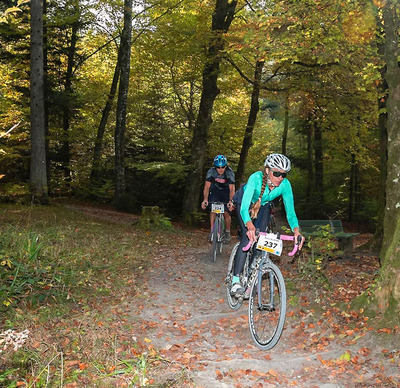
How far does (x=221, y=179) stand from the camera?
29.9 ft

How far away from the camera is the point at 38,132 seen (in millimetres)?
14516

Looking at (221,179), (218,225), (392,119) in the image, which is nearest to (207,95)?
(221,179)

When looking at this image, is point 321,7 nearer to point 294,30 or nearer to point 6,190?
point 294,30

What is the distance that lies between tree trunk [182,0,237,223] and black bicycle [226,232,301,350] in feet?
36.7

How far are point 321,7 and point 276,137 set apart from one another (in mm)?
27478

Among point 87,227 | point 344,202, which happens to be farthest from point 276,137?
point 87,227

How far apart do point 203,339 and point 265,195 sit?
80.1 inches

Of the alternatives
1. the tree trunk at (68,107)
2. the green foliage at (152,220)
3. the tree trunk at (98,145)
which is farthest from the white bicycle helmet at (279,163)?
the tree trunk at (98,145)

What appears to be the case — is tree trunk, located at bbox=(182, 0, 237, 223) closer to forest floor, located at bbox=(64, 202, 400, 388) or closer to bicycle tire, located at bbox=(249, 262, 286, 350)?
forest floor, located at bbox=(64, 202, 400, 388)

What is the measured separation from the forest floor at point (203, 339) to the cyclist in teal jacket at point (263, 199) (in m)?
0.93

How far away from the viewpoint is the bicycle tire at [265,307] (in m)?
4.89

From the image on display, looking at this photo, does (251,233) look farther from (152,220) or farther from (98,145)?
(98,145)

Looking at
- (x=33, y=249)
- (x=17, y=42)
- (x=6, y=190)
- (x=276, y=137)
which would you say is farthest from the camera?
(x=276, y=137)

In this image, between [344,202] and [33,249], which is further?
[344,202]
